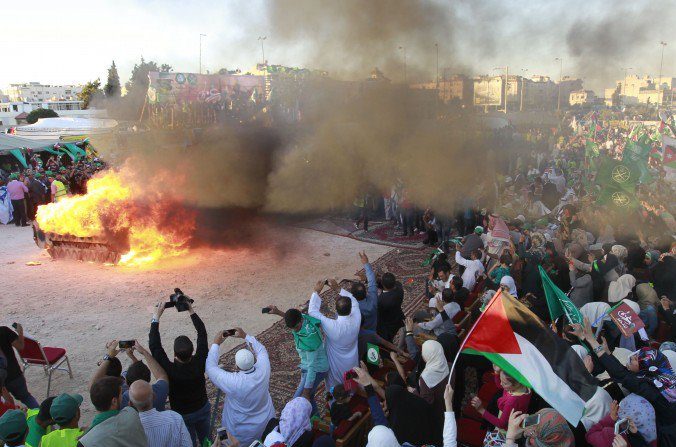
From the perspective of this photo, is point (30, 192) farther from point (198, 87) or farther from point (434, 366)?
point (198, 87)

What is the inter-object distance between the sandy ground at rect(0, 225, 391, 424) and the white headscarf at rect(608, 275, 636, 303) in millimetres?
5467

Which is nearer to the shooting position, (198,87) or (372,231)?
(372,231)

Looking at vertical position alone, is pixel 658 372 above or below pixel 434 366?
above

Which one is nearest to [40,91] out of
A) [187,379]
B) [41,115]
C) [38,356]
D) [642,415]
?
[41,115]

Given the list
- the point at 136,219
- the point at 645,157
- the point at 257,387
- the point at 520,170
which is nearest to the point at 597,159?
the point at 520,170

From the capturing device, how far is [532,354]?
12.8 feet

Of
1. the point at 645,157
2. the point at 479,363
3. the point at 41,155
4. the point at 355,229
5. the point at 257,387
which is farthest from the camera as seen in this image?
the point at 41,155

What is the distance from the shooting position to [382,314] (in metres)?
6.48

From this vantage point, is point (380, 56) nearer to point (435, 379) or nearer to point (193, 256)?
point (193, 256)

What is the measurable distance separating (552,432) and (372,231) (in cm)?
1186

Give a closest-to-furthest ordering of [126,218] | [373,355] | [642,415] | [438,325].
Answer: [642,415] < [373,355] < [438,325] < [126,218]

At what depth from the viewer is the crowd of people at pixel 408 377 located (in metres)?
3.57

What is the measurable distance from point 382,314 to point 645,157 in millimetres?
9693

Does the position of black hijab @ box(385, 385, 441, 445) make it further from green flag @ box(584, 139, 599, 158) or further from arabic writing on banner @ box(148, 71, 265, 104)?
arabic writing on banner @ box(148, 71, 265, 104)
